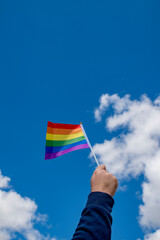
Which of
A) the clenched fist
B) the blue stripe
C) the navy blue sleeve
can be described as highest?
the blue stripe

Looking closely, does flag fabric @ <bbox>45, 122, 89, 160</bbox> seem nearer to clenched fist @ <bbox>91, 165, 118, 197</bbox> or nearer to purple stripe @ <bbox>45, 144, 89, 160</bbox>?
purple stripe @ <bbox>45, 144, 89, 160</bbox>

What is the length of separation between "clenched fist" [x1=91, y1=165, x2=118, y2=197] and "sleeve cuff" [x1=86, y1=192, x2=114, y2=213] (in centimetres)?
7

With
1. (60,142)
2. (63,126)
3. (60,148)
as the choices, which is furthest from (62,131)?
(60,148)

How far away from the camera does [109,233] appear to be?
155 centimetres

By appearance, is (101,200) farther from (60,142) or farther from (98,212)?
(60,142)

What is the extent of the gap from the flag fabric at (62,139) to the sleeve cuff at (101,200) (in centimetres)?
739

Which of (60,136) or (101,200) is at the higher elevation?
(60,136)

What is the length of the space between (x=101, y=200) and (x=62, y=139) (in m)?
8.04

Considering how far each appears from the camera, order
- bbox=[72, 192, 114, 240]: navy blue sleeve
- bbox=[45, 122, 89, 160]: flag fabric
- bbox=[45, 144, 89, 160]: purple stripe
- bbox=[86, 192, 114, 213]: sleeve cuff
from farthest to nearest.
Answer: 1. bbox=[45, 122, 89, 160]: flag fabric
2. bbox=[45, 144, 89, 160]: purple stripe
3. bbox=[86, 192, 114, 213]: sleeve cuff
4. bbox=[72, 192, 114, 240]: navy blue sleeve

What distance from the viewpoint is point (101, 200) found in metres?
1.74

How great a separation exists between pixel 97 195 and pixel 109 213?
0.19 metres

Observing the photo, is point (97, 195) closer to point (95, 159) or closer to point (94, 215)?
point (94, 215)

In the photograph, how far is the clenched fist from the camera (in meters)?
1.90

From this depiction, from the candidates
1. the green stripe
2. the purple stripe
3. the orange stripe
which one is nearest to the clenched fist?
the purple stripe
